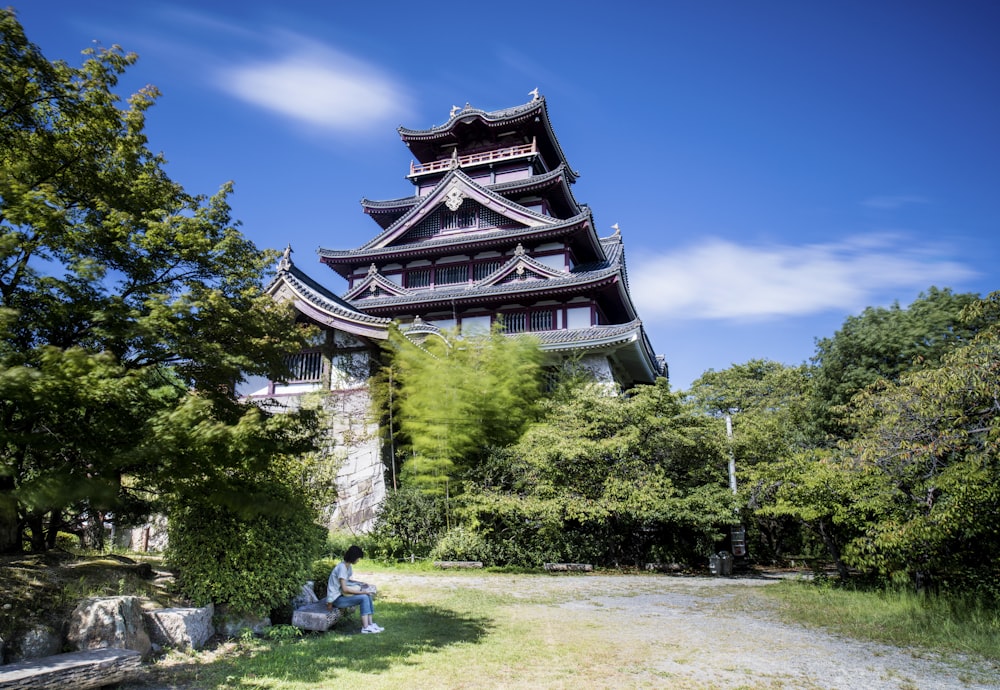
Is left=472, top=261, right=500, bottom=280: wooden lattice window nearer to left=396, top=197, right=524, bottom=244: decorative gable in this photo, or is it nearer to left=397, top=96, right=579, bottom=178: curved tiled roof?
left=396, top=197, right=524, bottom=244: decorative gable

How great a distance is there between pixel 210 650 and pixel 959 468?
7622 millimetres

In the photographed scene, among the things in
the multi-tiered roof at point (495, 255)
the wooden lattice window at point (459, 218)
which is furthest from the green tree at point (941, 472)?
the wooden lattice window at point (459, 218)

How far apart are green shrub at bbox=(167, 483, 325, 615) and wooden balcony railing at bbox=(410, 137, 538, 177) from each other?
757 inches

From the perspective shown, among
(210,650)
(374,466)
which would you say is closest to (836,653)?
(210,650)

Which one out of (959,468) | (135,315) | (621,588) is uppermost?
(135,315)

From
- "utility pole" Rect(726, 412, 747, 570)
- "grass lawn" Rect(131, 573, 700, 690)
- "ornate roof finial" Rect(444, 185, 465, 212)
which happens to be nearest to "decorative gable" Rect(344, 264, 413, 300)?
"ornate roof finial" Rect(444, 185, 465, 212)

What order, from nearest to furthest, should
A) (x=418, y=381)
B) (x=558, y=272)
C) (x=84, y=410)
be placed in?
(x=84, y=410) < (x=418, y=381) < (x=558, y=272)

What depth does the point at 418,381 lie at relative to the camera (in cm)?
1441

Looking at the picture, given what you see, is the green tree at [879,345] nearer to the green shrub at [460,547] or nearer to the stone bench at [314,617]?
the green shrub at [460,547]

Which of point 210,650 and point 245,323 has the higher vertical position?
point 245,323

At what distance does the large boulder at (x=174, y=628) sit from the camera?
18.1 feet

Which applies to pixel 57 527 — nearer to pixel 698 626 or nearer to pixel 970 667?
pixel 698 626

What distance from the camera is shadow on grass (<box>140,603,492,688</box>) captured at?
4816 millimetres

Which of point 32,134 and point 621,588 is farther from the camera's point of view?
point 621,588
